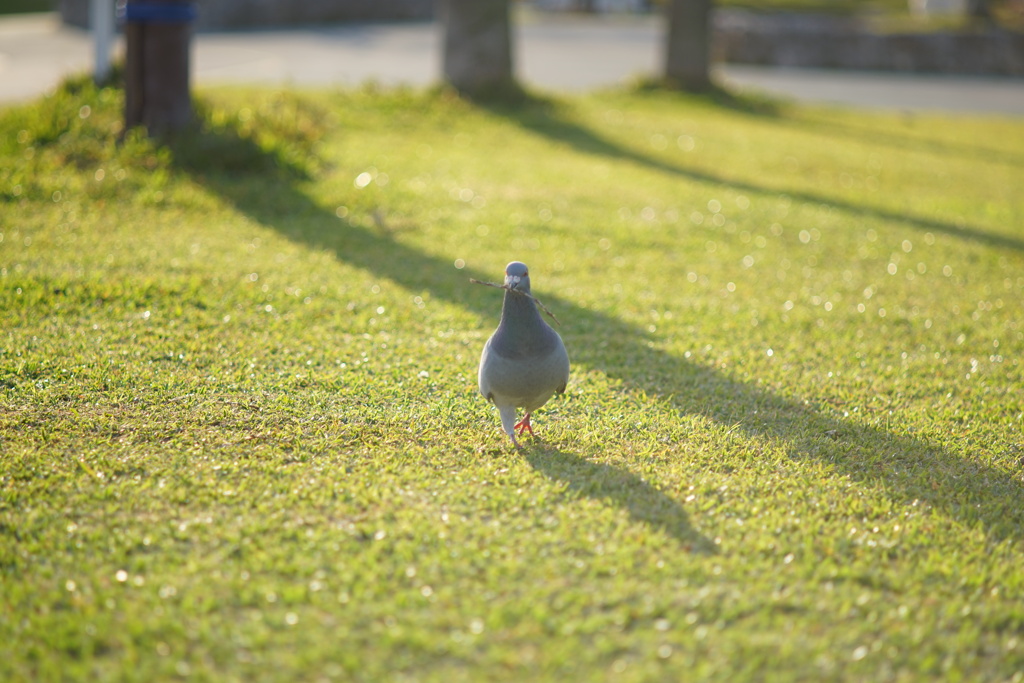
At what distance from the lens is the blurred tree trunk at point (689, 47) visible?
13.8 metres

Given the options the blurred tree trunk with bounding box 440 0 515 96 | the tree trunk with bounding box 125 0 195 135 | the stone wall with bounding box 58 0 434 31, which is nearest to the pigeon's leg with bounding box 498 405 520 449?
the tree trunk with bounding box 125 0 195 135

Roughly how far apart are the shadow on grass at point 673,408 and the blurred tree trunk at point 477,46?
17.3 feet

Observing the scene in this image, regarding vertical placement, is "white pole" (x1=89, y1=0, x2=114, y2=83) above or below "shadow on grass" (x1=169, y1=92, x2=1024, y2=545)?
above

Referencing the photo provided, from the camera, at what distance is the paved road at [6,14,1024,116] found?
13719 millimetres

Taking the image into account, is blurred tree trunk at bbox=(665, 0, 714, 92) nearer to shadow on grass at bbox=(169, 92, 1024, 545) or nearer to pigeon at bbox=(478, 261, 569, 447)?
shadow on grass at bbox=(169, 92, 1024, 545)

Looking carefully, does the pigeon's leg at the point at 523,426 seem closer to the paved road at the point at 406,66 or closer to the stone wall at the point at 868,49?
the paved road at the point at 406,66

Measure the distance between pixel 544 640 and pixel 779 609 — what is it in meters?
0.77

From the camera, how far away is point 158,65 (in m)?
8.00

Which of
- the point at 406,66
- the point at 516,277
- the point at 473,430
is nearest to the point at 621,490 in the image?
the point at 473,430

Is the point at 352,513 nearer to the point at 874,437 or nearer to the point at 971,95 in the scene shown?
the point at 874,437

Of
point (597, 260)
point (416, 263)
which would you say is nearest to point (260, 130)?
point (416, 263)

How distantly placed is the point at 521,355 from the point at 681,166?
6684 mm

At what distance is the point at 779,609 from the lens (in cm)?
288

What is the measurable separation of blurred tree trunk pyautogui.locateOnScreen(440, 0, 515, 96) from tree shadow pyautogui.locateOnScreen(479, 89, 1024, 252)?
369 millimetres
